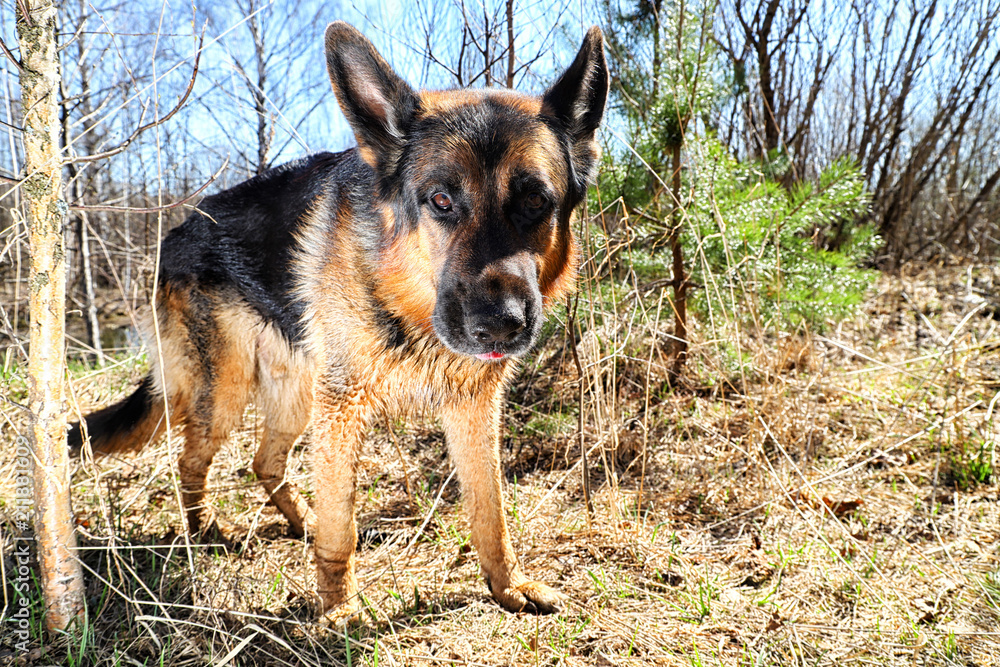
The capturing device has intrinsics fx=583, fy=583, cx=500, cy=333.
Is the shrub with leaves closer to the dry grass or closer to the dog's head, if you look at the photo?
the dry grass

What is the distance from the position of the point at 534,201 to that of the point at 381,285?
77 centimetres

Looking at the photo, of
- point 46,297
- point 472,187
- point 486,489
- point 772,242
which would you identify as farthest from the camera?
point 772,242

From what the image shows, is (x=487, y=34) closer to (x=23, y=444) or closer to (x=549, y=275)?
(x=549, y=275)

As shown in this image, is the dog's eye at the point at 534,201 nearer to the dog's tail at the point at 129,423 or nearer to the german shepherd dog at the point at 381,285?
the german shepherd dog at the point at 381,285

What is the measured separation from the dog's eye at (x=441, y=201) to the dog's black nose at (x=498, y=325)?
537mm

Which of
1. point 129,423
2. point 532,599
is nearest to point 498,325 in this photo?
point 532,599

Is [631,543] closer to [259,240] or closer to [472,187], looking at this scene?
[472,187]

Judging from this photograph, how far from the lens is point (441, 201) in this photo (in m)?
2.35

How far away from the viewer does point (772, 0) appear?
20.2 ft

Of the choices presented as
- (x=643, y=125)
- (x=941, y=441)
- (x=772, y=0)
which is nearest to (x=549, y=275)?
(x=643, y=125)

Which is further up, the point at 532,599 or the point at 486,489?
A: the point at 486,489

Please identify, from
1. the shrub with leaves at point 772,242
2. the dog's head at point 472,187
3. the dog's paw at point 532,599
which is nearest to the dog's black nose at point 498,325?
the dog's head at point 472,187

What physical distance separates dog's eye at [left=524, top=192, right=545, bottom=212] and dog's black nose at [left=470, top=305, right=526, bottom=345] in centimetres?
49

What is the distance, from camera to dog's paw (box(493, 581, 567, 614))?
265 centimetres
